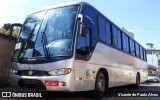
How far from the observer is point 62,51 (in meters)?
8.03

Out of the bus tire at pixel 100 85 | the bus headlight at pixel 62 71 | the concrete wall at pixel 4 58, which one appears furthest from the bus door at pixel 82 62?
the concrete wall at pixel 4 58

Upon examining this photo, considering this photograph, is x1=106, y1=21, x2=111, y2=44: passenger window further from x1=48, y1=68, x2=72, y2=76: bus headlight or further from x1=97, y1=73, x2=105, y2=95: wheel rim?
x1=48, y1=68, x2=72, y2=76: bus headlight

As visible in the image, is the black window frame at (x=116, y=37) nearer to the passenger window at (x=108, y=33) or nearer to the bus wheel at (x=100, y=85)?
the passenger window at (x=108, y=33)

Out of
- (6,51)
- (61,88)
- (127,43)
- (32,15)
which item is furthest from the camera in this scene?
(127,43)

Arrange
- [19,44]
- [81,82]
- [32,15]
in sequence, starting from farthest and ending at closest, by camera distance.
→ [32,15] < [19,44] < [81,82]

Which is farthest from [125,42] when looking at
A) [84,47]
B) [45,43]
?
[45,43]

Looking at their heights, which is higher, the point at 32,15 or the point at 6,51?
the point at 32,15

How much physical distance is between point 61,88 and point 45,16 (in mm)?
2637

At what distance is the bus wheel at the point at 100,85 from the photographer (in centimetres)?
968

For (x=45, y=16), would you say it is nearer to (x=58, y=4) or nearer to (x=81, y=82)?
(x=58, y=4)

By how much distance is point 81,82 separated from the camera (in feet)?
27.6

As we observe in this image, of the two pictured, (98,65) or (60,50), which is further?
(98,65)

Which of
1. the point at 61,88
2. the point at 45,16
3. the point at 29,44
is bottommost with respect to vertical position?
the point at 61,88

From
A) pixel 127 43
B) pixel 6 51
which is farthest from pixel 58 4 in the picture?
pixel 127 43
